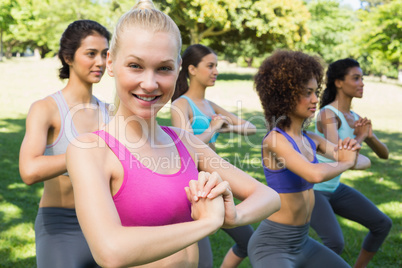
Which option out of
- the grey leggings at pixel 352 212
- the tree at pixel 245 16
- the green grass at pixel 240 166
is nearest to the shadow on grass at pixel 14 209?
the green grass at pixel 240 166

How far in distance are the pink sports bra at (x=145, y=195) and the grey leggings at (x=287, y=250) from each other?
134 centimetres

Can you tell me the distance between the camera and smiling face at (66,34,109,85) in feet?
10.00

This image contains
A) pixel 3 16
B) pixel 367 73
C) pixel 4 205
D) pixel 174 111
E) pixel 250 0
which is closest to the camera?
pixel 174 111

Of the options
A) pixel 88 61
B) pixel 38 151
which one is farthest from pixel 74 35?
pixel 38 151

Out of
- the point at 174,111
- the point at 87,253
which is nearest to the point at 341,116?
the point at 174,111

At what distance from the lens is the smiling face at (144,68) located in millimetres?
1509

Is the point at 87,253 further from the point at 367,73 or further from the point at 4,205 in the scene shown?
the point at 367,73

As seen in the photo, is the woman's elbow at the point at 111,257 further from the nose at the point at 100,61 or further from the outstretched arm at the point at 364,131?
the outstretched arm at the point at 364,131

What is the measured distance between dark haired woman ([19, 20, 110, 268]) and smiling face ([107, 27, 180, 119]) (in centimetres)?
101

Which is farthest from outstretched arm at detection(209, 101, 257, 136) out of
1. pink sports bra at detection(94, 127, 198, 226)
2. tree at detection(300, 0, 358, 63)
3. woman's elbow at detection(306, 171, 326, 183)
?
tree at detection(300, 0, 358, 63)

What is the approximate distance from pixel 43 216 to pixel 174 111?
6.66 feet

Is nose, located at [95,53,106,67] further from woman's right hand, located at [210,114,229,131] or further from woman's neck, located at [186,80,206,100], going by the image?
woman's neck, located at [186,80,206,100]

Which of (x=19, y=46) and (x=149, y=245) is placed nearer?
(x=149, y=245)

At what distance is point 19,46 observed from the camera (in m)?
70.8
